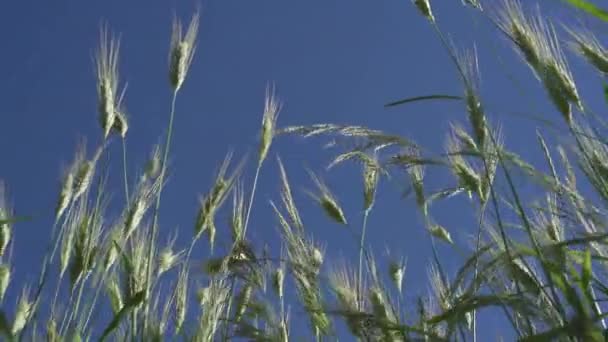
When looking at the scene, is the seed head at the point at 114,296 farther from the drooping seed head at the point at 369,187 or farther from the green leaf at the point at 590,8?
the green leaf at the point at 590,8

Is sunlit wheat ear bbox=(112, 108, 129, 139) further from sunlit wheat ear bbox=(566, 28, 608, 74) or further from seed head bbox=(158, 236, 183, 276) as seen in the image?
sunlit wheat ear bbox=(566, 28, 608, 74)

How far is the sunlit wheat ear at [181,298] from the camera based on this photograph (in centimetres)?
170

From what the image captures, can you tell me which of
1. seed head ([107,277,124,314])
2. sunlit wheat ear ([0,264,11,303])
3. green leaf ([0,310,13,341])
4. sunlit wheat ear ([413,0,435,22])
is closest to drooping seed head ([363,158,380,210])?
sunlit wheat ear ([413,0,435,22])

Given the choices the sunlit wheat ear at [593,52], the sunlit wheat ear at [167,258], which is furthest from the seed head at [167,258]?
the sunlit wheat ear at [593,52]

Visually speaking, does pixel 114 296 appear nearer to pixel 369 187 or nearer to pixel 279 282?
pixel 279 282

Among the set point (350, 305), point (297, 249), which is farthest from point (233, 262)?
point (350, 305)

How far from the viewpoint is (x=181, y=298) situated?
182 cm

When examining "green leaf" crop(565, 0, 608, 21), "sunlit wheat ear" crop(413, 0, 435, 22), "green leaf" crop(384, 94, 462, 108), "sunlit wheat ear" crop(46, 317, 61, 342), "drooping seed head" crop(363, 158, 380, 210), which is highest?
"sunlit wheat ear" crop(413, 0, 435, 22)

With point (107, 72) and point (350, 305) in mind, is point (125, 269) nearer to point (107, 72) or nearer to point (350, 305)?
point (350, 305)

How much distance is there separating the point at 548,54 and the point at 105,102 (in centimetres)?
105

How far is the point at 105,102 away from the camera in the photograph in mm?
1892

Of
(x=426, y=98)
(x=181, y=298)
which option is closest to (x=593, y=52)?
(x=426, y=98)

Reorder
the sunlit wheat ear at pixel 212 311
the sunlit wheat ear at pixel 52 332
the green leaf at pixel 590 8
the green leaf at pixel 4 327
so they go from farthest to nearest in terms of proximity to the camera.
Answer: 1. the sunlit wheat ear at pixel 212 311
2. the sunlit wheat ear at pixel 52 332
3. the green leaf at pixel 4 327
4. the green leaf at pixel 590 8

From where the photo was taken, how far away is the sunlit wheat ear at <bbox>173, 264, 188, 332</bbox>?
1.70 metres
